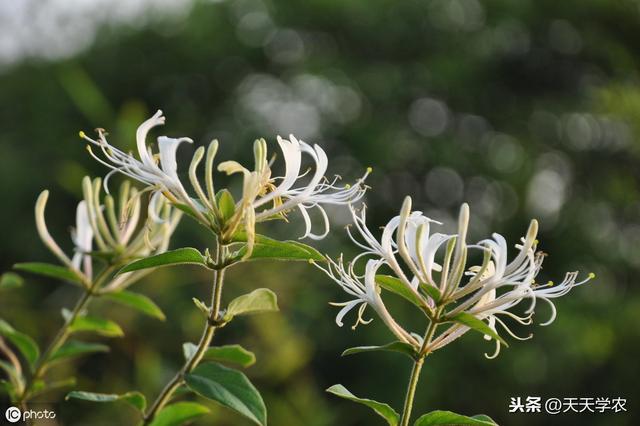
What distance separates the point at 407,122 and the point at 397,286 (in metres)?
4.89

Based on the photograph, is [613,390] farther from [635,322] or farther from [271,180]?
[271,180]

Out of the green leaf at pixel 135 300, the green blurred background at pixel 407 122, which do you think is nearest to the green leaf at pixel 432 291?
the green leaf at pixel 135 300

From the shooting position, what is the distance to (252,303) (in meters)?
0.56

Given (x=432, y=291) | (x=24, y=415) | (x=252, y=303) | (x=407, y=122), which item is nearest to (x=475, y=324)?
(x=432, y=291)

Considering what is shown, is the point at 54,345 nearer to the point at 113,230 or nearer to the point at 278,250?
the point at 113,230

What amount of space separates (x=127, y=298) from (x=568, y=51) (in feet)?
17.3

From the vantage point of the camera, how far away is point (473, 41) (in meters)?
5.57

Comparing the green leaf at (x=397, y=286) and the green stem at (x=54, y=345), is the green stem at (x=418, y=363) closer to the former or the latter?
the green leaf at (x=397, y=286)

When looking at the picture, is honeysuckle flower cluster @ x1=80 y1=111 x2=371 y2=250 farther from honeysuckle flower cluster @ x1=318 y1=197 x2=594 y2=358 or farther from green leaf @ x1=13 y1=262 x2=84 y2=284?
green leaf @ x1=13 y1=262 x2=84 y2=284

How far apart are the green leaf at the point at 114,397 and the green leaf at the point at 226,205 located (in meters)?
0.14

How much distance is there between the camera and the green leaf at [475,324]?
0.51 metres

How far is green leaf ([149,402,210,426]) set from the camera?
0.62m

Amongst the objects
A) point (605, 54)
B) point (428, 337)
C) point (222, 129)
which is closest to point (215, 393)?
point (428, 337)

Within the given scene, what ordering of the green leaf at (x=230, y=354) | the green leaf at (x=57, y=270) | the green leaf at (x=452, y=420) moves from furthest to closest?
1. the green leaf at (x=57, y=270)
2. the green leaf at (x=230, y=354)
3. the green leaf at (x=452, y=420)
